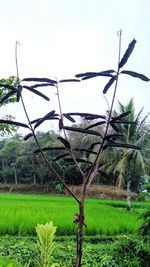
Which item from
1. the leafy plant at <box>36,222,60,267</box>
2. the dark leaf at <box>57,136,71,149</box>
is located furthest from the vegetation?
the leafy plant at <box>36,222,60,267</box>

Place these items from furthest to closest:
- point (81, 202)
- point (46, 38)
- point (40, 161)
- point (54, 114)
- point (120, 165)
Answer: point (40, 161) → point (120, 165) → point (46, 38) → point (54, 114) → point (81, 202)

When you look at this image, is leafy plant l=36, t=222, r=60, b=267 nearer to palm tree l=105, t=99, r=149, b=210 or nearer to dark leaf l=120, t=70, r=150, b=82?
dark leaf l=120, t=70, r=150, b=82

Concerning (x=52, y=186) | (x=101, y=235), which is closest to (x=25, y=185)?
(x=52, y=186)

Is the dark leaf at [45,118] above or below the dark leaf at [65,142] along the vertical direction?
above

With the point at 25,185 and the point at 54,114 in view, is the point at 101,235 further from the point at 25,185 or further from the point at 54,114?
the point at 25,185

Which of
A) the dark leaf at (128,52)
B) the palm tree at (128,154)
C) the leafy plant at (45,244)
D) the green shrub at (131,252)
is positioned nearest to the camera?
the leafy plant at (45,244)

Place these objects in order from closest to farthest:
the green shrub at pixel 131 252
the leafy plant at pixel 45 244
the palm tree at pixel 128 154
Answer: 1. the leafy plant at pixel 45 244
2. the green shrub at pixel 131 252
3. the palm tree at pixel 128 154

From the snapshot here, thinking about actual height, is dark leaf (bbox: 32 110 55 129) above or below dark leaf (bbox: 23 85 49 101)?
below

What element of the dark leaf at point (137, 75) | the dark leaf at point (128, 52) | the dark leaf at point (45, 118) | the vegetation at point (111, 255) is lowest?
the vegetation at point (111, 255)

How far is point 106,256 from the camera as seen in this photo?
13.7ft

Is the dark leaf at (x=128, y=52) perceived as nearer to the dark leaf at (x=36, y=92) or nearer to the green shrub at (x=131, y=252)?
the dark leaf at (x=36, y=92)

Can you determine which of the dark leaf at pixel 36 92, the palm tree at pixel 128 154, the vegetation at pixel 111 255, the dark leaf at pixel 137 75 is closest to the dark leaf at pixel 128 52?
the dark leaf at pixel 137 75

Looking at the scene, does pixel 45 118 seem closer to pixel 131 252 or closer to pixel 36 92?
pixel 36 92

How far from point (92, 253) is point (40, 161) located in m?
21.8
